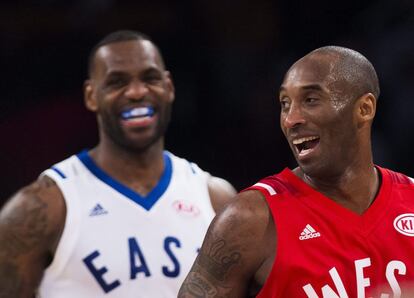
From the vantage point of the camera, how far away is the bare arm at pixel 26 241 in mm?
4105

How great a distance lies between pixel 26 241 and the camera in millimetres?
4109

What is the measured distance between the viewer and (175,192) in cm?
461

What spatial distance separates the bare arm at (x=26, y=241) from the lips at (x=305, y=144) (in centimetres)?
142

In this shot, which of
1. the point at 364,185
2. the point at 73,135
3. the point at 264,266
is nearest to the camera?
the point at 264,266

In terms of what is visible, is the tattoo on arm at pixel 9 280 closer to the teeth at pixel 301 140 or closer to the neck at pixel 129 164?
the neck at pixel 129 164

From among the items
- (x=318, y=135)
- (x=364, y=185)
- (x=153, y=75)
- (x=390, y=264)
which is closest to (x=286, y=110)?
(x=318, y=135)

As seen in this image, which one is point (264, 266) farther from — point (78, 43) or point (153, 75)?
point (78, 43)

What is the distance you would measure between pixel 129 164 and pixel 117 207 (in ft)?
0.74

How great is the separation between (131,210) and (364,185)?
56.4 inches

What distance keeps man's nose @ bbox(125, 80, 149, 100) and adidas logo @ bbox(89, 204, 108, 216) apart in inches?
20.8

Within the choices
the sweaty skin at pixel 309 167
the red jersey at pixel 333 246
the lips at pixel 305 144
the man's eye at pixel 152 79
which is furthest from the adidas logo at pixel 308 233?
the man's eye at pixel 152 79

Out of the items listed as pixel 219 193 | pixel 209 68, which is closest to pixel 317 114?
pixel 219 193

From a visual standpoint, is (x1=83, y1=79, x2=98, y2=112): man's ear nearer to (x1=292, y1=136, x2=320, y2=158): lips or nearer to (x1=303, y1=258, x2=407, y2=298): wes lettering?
(x1=292, y1=136, x2=320, y2=158): lips

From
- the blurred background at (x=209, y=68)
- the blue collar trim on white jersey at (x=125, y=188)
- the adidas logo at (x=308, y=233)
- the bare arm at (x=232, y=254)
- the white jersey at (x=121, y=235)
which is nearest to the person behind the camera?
the bare arm at (x=232, y=254)
